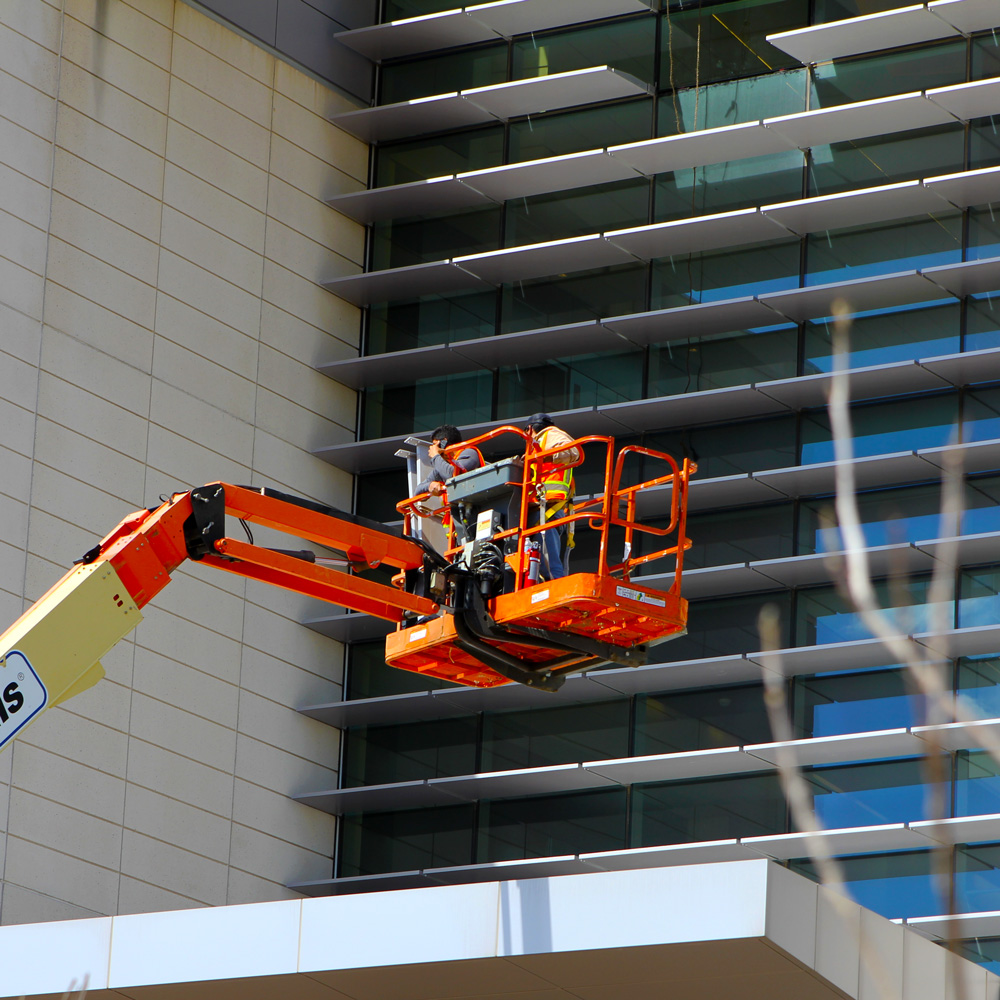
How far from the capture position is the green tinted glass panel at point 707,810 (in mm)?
24141

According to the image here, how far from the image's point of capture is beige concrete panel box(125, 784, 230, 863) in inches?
955

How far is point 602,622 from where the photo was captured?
1391 centimetres

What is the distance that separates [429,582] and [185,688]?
12.0 meters

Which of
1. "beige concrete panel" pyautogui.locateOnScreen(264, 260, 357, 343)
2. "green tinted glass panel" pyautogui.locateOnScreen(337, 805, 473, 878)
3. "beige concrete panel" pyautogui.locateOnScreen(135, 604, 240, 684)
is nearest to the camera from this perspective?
"beige concrete panel" pyautogui.locateOnScreen(135, 604, 240, 684)

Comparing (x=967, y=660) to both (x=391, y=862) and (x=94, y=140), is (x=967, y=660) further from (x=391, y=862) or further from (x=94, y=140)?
(x=94, y=140)

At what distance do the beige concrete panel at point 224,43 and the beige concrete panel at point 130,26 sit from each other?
0.38m

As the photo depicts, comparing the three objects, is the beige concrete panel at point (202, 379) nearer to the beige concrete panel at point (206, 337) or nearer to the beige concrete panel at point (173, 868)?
the beige concrete panel at point (206, 337)

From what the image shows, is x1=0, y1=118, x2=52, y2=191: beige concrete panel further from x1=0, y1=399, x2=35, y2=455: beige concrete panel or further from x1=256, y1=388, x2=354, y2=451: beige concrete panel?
x1=256, y1=388, x2=354, y2=451: beige concrete panel

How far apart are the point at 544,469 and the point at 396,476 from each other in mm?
14601

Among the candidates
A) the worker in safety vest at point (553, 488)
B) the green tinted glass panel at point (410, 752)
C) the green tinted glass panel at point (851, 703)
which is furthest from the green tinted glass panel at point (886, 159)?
the worker in safety vest at point (553, 488)

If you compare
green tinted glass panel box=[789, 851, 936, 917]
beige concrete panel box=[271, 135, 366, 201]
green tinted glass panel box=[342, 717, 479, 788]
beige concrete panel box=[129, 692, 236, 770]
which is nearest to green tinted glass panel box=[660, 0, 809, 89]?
beige concrete panel box=[271, 135, 366, 201]

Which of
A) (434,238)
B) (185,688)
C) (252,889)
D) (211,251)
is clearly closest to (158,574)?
(185,688)

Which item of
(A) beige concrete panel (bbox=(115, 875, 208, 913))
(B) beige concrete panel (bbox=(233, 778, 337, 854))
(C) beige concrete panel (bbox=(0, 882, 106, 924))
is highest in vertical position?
(B) beige concrete panel (bbox=(233, 778, 337, 854))

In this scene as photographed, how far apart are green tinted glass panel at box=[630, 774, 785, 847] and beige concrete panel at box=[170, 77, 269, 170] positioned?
465 inches
